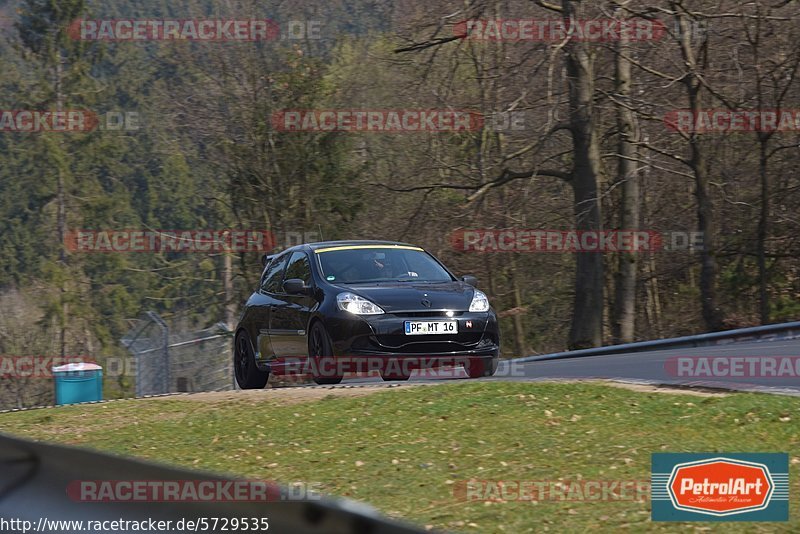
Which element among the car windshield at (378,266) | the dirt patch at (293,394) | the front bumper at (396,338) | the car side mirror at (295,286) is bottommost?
the dirt patch at (293,394)

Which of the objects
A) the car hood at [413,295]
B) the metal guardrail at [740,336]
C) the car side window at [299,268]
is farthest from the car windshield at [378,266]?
the metal guardrail at [740,336]

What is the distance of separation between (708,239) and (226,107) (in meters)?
16.4

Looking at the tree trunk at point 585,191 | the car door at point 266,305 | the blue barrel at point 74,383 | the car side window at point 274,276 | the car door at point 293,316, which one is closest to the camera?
the car door at point 293,316

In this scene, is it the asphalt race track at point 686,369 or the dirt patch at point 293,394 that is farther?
the dirt patch at point 293,394

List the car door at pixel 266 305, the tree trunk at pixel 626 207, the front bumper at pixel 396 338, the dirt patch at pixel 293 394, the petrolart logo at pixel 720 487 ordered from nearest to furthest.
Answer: the petrolart logo at pixel 720 487, the dirt patch at pixel 293 394, the front bumper at pixel 396 338, the car door at pixel 266 305, the tree trunk at pixel 626 207

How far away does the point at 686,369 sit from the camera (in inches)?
527

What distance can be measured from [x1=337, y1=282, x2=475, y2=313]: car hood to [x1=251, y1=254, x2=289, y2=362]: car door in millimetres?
1767

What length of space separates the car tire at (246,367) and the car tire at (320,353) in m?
1.56

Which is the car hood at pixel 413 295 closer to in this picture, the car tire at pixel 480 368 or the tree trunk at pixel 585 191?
the car tire at pixel 480 368

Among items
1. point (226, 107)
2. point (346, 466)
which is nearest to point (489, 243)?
point (226, 107)

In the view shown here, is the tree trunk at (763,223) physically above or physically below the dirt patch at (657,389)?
above

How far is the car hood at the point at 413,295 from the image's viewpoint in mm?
12391

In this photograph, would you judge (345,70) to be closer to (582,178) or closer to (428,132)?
(428,132)

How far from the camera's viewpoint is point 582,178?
24.4 m
